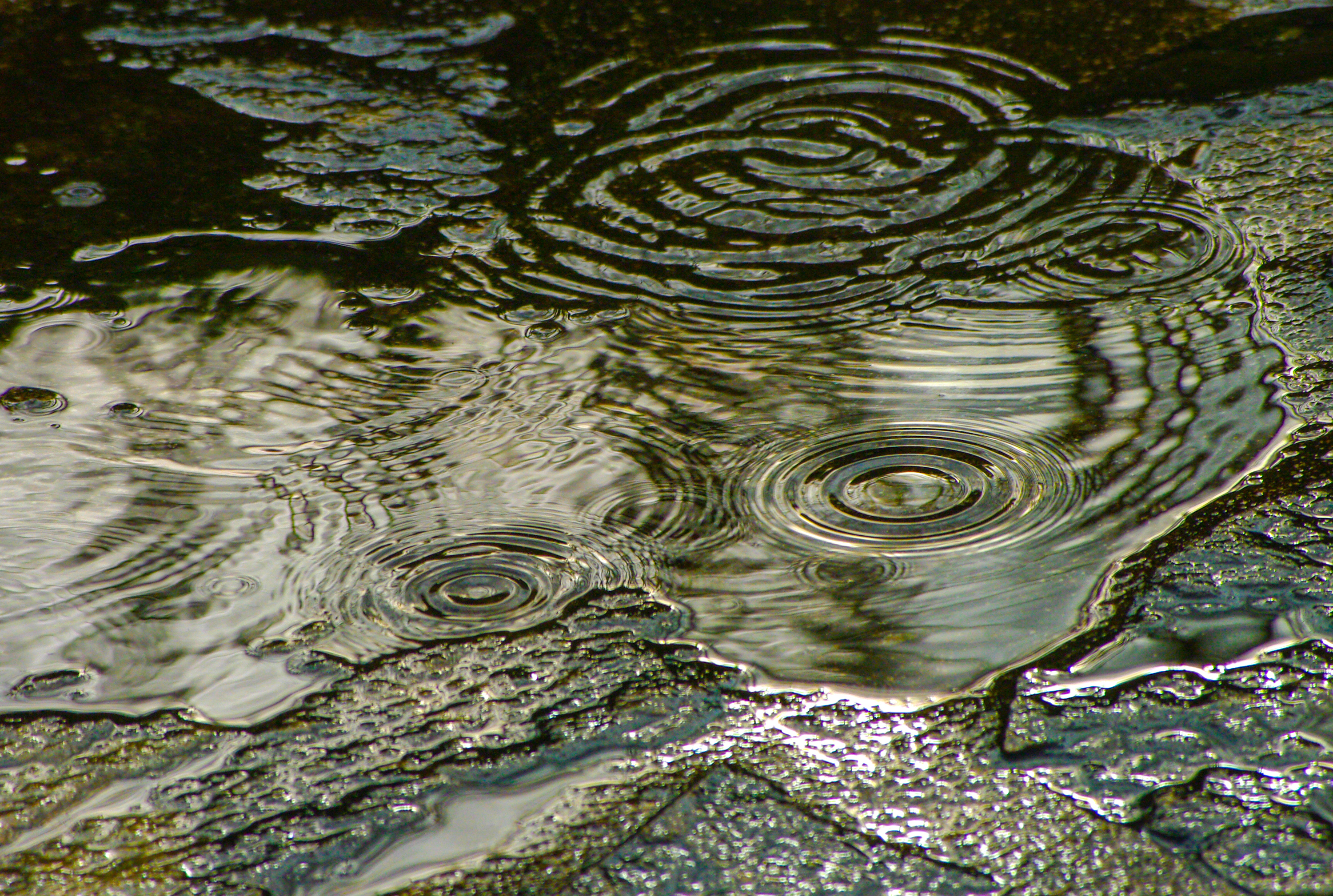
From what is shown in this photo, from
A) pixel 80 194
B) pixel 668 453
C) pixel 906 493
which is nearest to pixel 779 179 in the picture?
pixel 668 453

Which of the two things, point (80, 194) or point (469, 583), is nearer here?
point (469, 583)

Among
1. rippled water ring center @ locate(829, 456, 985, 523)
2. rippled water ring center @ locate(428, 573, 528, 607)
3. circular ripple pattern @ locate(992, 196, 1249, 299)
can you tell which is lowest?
rippled water ring center @ locate(428, 573, 528, 607)

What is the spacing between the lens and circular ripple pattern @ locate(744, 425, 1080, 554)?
161 cm

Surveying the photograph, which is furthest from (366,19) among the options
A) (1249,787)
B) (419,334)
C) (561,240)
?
(1249,787)

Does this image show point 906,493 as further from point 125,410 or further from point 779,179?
point 125,410

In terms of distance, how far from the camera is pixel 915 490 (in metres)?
1.67

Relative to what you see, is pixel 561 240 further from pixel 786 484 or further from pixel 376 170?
pixel 786 484

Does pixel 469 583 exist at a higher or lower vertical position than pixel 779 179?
lower

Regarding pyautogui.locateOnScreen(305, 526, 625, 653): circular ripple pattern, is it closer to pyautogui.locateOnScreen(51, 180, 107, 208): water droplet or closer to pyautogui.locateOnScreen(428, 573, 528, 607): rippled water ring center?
pyautogui.locateOnScreen(428, 573, 528, 607): rippled water ring center

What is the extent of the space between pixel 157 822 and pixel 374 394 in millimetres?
852

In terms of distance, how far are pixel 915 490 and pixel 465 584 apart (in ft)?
2.04

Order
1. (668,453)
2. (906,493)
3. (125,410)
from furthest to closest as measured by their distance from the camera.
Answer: (125,410), (668,453), (906,493)

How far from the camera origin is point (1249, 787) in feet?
3.96

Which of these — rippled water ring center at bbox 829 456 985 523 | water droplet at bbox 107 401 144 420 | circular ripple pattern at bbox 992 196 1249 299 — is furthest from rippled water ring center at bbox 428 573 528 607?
circular ripple pattern at bbox 992 196 1249 299
